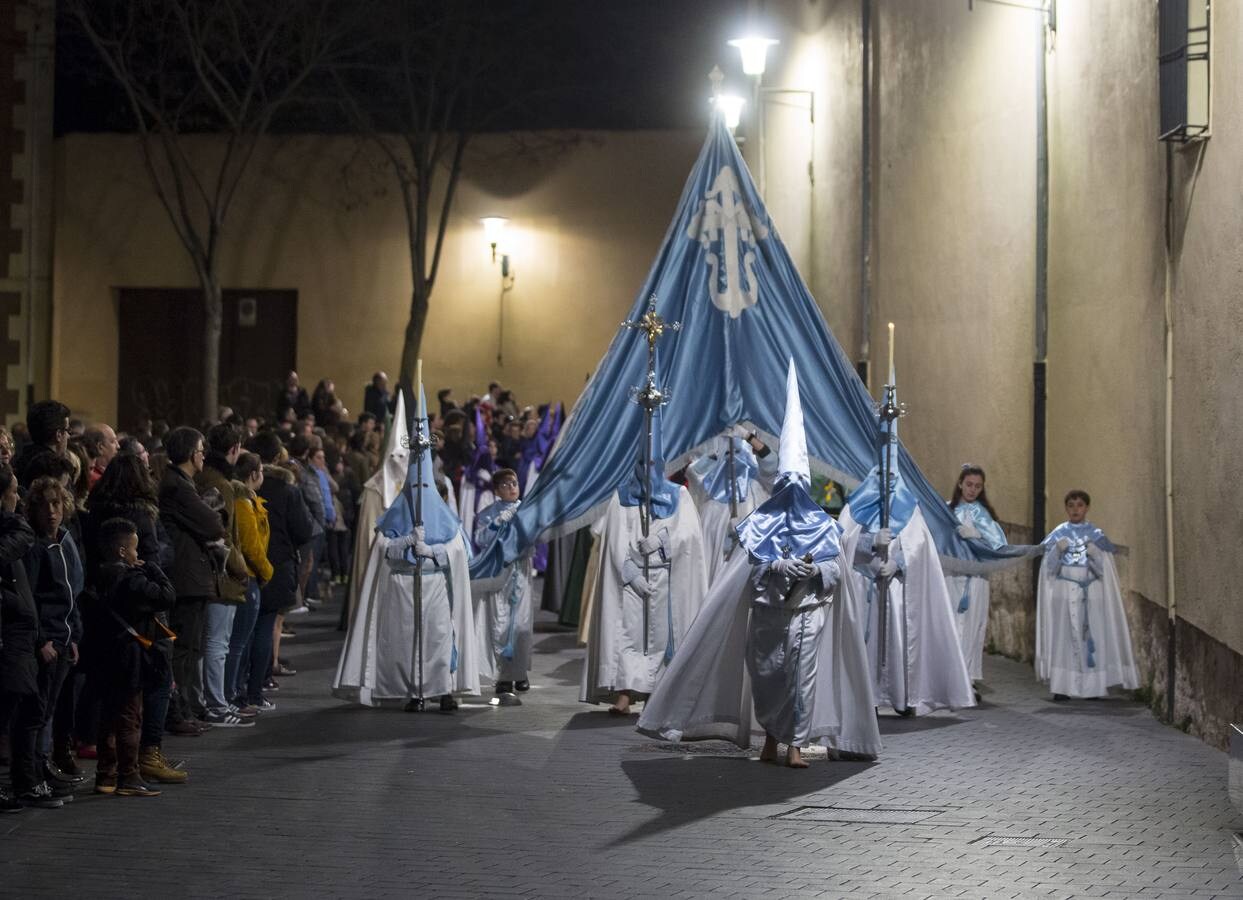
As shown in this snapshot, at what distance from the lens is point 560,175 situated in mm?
30938

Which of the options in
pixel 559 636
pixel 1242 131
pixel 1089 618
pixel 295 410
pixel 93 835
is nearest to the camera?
pixel 93 835

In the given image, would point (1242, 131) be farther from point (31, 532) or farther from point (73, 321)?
point (73, 321)

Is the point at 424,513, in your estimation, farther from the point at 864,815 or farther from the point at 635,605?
the point at 864,815

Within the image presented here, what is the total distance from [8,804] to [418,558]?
13.5 feet

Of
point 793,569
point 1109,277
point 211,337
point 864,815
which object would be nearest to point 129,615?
point 793,569

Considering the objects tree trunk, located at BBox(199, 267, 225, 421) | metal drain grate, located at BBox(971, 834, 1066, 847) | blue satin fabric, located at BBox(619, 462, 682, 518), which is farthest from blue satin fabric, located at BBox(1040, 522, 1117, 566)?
tree trunk, located at BBox(199, 267, 225, 421)

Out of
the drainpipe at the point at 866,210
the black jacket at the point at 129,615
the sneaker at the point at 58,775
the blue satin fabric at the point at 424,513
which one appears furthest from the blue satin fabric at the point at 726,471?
the drainpipe at the point at 866,210

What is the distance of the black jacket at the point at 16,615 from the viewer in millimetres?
8633

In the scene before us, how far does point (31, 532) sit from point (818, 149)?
728 inches

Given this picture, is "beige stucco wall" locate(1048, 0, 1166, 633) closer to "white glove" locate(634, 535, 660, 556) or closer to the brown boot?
"white glove" locate(634, 535, 660, 556)

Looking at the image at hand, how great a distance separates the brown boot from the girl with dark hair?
6571mm

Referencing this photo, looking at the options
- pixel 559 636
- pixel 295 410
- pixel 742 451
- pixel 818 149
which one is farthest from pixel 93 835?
pixel 818 149

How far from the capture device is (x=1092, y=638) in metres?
13.6

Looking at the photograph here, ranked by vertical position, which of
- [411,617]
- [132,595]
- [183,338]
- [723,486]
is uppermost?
[183,338]
